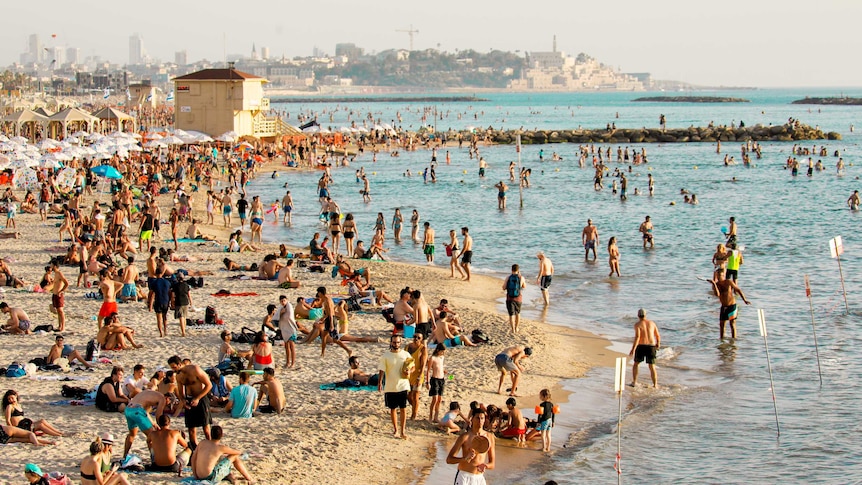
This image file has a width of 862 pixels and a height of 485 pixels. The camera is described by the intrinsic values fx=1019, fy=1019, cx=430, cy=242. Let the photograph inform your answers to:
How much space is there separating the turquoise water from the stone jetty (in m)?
24.3

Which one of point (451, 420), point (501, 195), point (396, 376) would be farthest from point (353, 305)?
point (501, 195)

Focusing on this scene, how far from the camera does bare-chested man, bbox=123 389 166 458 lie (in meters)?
9.99

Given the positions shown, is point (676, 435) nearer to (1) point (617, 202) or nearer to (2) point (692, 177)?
(1) point (617, 202)

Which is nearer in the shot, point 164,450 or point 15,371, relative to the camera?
point 164,450

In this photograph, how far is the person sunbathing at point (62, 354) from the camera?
1323 cm

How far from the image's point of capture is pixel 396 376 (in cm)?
1109

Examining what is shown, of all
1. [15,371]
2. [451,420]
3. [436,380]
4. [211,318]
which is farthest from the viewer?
[211,318]

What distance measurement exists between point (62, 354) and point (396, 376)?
16.7ft

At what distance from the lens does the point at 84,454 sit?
10.0 m

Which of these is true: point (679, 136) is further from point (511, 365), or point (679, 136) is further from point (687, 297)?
point (511, 365)

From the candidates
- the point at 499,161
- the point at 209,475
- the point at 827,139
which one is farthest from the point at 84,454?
the point at 827,139

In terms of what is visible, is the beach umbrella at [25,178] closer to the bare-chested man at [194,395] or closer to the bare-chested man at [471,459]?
the bare-chested man at [194,395]

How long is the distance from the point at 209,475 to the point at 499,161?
55572 millimetres

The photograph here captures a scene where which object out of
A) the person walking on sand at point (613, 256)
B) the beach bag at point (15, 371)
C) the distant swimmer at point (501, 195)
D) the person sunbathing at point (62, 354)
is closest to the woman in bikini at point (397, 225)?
the person walking on sand at point (613, 256)
